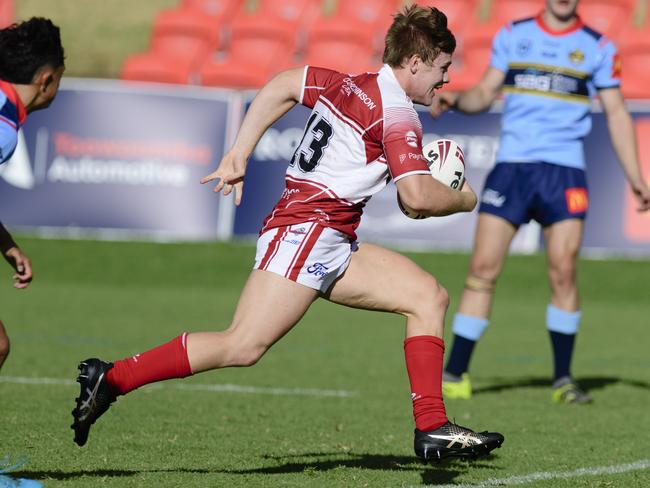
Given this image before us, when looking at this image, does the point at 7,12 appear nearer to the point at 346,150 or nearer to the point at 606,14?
the point at 606,14

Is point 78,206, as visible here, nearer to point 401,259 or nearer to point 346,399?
point 346,399

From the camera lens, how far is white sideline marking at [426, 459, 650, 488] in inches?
199

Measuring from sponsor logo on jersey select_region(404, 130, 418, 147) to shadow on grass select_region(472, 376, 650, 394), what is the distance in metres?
3.77

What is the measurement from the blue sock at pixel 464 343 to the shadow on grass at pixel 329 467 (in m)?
2.31

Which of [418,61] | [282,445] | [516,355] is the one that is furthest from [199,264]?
[418,61]

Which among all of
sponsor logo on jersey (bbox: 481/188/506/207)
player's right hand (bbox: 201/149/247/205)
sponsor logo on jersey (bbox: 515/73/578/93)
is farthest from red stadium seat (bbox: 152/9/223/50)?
player's right hand (bbox: 201/149/247/205)

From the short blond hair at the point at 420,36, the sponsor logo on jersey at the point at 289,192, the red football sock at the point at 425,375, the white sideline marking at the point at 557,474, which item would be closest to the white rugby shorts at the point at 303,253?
the sponsor logo on jersey at the point at 289,192

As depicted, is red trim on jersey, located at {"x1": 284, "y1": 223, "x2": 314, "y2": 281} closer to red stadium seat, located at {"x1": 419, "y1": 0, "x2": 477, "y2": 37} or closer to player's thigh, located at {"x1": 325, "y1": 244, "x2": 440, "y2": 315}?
player's thigh, located at {"x1": 325, "y1": 244, "x2": 440, "y2": 315}

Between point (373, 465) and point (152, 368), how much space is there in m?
1.16

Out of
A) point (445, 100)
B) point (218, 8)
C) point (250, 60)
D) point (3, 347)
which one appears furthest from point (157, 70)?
point (3, 347)

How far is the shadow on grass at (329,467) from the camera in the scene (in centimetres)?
499

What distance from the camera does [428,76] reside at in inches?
195

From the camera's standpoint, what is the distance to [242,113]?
1414cm

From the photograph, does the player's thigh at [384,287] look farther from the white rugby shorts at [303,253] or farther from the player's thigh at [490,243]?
the player's thigh at [490,243]
